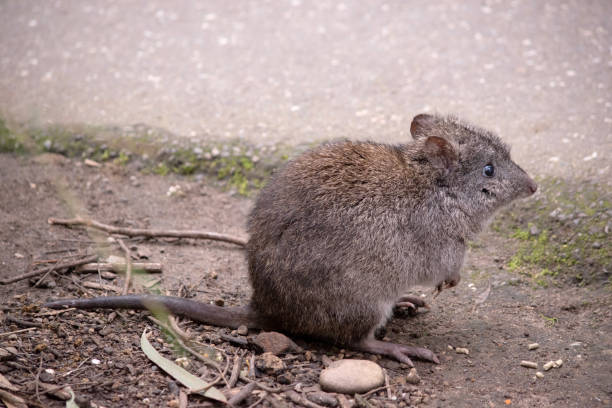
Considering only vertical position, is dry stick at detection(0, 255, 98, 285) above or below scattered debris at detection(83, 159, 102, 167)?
below

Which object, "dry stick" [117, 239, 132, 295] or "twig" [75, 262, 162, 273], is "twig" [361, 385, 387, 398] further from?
"twig" [75, 262, 162, 273]

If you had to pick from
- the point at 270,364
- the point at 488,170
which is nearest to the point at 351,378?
the point at 270,364

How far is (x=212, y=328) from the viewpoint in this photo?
423 centimetres

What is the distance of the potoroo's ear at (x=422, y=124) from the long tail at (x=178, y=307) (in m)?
1.68

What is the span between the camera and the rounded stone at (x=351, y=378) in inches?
145

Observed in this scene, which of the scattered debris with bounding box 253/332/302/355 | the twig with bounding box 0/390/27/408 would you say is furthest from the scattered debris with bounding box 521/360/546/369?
the twig with bounding box 0/390/27/408

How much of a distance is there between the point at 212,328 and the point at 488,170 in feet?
6.91

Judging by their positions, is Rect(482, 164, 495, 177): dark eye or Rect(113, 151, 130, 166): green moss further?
Rect(113, 151, 130, 166): green moss

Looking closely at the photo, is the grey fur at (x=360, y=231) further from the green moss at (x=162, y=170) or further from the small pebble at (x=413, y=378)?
the green moss at (x=162, y=170)

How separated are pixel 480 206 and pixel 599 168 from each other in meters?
1.55

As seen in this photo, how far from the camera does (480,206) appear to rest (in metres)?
4.39

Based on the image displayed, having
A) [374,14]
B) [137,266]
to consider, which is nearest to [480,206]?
[137,266]

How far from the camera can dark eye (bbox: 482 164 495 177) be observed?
A: 14.5ft

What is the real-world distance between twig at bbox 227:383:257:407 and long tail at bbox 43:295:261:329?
656 mm
